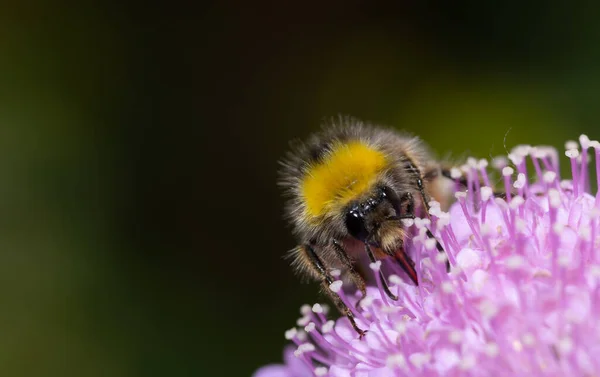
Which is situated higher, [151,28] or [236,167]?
[151,28]

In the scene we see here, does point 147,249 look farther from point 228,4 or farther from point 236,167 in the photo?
point 228,4

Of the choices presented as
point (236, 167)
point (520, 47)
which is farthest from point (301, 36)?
point (520, 47)

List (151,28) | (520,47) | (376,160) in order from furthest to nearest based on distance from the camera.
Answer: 1. (151,28)
2. (520,47)
3. (376,160)

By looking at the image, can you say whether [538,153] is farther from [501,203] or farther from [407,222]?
[407,222]

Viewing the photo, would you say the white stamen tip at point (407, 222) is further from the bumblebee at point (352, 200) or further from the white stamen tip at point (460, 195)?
the white stamen tip at point (460, 195)

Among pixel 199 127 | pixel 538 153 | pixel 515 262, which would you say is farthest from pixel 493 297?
pixel 199 127

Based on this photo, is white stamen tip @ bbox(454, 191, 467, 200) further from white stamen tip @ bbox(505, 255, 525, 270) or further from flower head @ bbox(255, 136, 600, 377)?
white stamen tip @ bbox(505, 255, 525, 270)
